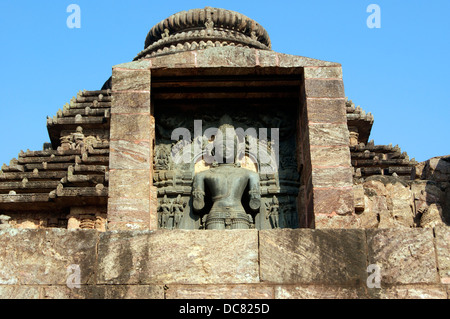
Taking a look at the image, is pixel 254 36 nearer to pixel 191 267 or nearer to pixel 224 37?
pixel 224 37

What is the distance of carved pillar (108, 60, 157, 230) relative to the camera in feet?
32.2

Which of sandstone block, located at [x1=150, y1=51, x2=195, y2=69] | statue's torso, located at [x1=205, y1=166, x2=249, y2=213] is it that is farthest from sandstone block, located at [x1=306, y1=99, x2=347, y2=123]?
sandstone block, located at [x1=150, y1=51, x2=195, y2=69]

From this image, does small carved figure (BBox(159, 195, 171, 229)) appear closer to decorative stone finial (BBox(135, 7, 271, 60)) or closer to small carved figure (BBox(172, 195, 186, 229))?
small carved figure (BBox(172, 195, 186, 229))

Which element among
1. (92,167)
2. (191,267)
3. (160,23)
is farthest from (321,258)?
(160,23)

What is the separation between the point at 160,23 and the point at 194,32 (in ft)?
6.03

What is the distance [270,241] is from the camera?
8.57m

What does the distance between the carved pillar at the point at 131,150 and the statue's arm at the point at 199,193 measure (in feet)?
2.39

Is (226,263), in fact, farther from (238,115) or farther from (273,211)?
(238,115)

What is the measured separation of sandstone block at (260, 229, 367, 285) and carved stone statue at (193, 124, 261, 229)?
1998mm

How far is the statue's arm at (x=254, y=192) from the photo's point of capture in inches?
429

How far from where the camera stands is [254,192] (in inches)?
431

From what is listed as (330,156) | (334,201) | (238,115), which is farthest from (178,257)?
(238,115)
